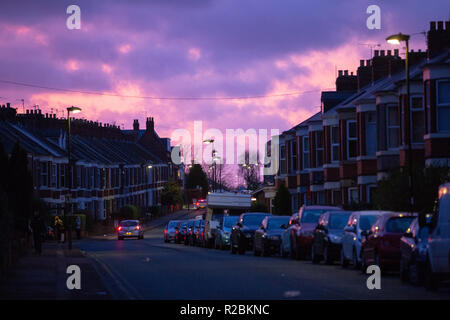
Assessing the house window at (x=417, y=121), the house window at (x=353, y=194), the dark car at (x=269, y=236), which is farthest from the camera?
the house window at (x=353, y=194)

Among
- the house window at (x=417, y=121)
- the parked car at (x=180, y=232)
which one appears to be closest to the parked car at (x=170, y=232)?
the parked car at (x=180, y=232)

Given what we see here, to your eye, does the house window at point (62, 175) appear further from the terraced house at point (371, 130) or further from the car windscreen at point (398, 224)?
the car windscreen at point (398, 224)

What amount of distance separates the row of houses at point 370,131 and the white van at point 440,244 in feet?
51.3

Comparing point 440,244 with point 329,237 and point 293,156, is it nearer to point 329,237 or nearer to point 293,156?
point 329,237

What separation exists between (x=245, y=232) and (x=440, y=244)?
22883mm

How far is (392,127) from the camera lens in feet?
153

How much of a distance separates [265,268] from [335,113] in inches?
1214

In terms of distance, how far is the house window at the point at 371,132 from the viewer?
49.8m

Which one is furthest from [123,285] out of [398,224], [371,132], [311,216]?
[371,132]

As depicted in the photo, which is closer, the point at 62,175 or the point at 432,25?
the point at 432,25

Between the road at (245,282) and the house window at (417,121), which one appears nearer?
the road at (245,282)

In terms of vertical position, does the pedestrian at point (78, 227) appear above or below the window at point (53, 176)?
below

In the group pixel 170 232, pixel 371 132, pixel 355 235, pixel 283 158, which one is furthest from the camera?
pixel 283 158
